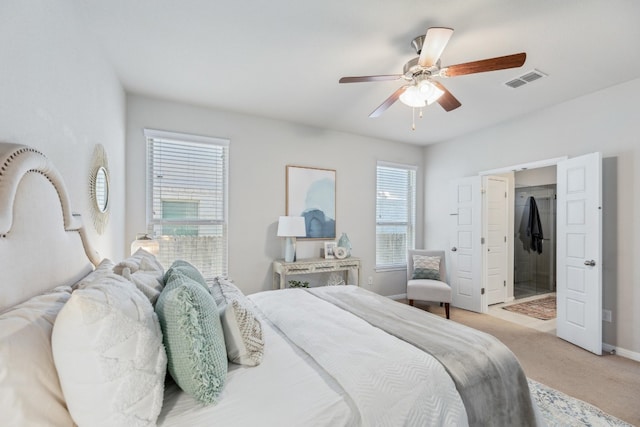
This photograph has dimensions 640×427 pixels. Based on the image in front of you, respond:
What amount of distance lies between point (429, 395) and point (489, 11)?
230 cm

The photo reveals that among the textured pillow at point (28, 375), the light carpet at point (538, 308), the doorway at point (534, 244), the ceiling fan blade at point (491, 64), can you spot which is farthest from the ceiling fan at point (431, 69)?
the doorway at point (534, 244)

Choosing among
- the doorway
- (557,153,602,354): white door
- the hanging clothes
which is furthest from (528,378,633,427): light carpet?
the hanging clothes

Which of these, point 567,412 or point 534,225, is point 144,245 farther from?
point 534,225

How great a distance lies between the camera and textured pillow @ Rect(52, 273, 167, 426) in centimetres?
79

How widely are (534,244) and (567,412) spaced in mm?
4902

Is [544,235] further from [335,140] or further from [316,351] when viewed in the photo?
[316,351]

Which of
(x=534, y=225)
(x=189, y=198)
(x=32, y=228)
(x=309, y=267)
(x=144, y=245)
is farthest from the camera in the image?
(x=534, y=225)

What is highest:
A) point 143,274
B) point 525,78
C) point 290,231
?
point 525,78

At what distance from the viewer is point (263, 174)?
389cm

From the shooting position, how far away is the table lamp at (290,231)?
367cm

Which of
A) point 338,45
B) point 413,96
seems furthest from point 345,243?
point 338,45

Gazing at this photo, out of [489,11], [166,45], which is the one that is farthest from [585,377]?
[166,45]

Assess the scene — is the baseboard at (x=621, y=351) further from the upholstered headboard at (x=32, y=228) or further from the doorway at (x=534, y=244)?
the upholstered headboard at (x=32, y=228)

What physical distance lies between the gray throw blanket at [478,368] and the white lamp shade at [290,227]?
2.00m
